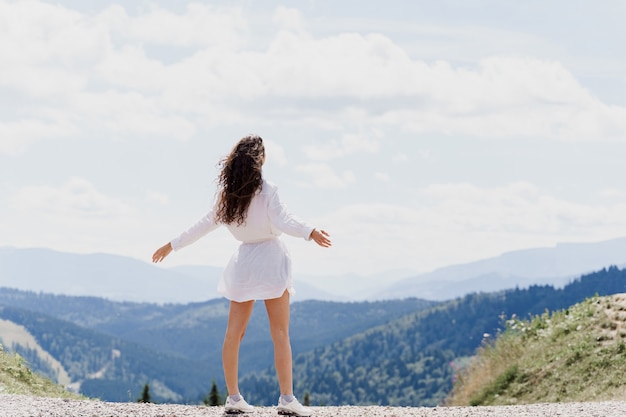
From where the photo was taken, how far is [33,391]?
14.6 meters

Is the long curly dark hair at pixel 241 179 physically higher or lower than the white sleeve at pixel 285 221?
higher

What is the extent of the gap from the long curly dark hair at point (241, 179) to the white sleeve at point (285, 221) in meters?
0.26

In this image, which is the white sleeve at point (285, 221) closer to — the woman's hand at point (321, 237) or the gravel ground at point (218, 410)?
the woman's hand at point (321, 237)

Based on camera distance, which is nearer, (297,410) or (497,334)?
(297,410)

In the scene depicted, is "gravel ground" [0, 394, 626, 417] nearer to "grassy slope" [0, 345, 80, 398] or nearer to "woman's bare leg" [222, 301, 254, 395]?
"woman's bare leg" [222, 301, 254, 395]

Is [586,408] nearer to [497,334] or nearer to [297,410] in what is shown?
[297,410]

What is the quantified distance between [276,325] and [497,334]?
46.1 ft

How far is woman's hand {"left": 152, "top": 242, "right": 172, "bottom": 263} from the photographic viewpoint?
897 cm

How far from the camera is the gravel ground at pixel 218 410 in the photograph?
9.50 metres

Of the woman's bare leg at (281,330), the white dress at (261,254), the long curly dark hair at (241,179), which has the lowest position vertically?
the woman's bare leg at (281,330)

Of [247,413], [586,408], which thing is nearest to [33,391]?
[247,413]

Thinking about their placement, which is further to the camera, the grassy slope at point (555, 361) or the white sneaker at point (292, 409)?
the grassy slope at point (555, 361)

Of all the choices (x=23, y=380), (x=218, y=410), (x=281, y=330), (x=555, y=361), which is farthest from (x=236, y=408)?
(x=555, y=361)

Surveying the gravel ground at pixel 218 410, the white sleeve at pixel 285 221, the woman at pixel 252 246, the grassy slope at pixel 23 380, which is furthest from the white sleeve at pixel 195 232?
the grassy slope at pixel 23 380
